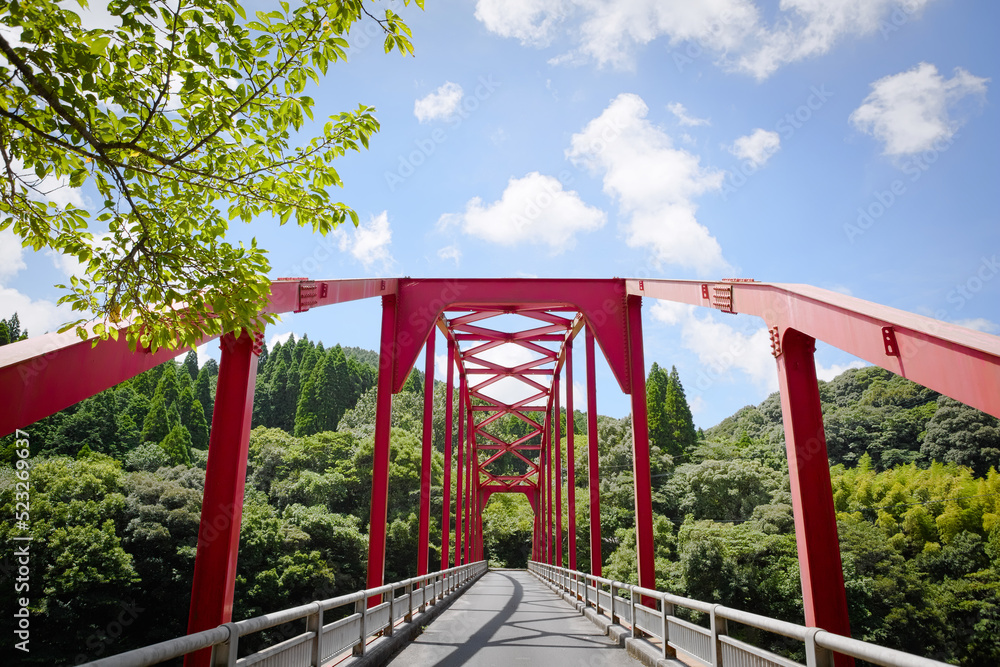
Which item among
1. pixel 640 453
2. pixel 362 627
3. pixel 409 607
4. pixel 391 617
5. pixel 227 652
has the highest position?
pixel 640 453

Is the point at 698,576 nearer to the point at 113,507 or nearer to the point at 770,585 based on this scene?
the point at 770,585

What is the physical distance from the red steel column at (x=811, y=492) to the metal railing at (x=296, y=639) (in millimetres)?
3233

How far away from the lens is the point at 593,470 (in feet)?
39.2

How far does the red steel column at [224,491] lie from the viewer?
4266mm

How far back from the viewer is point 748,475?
2958cm

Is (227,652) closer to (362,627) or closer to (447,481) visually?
(362,627)

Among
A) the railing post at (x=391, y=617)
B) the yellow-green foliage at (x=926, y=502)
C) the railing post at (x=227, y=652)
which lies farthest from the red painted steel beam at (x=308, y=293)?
the yellow-green foliage at (x=926, y=502)

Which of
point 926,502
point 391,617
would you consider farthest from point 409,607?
point 926,502

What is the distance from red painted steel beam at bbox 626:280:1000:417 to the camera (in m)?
2.66

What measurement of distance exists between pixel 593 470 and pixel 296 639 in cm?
884

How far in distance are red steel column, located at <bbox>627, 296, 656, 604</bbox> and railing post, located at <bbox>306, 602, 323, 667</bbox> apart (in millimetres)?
4577

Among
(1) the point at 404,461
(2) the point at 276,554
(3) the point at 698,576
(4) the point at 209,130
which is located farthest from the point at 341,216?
(1) the point at 404,461

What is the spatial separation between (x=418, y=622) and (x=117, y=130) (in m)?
6.58

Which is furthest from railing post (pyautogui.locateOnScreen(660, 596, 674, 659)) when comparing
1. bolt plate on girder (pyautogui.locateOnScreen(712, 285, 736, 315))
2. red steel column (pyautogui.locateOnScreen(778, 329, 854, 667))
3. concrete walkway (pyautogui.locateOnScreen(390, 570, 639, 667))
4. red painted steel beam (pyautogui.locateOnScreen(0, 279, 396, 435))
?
red painted steel beam (pyautogui.locateOnScreen(0, 279, 396, 435))
